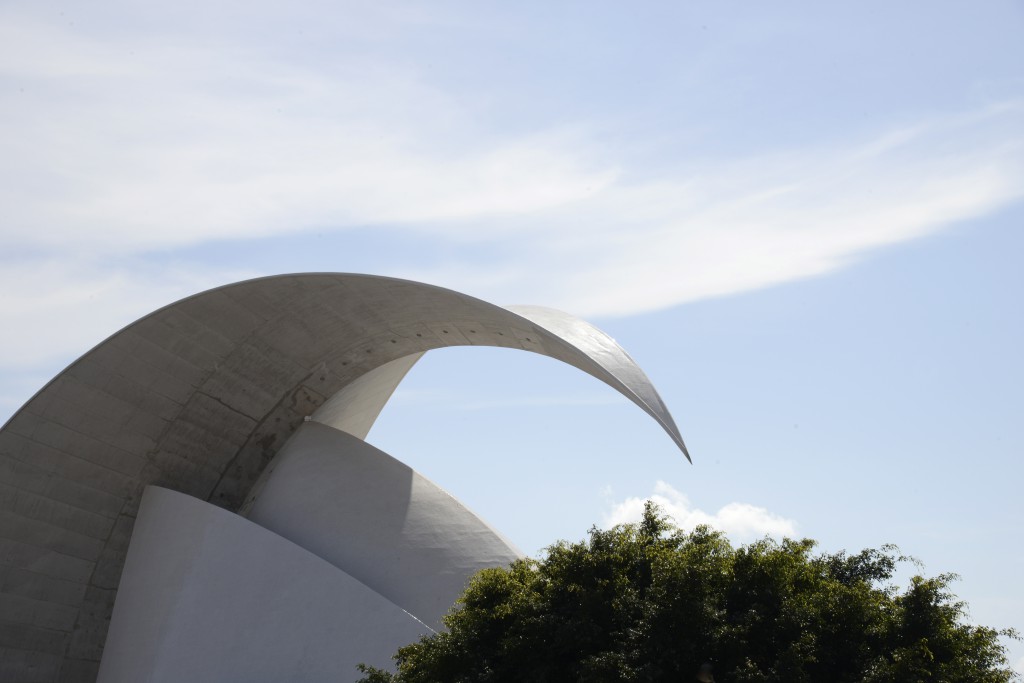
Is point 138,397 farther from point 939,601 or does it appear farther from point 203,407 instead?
point 939,601

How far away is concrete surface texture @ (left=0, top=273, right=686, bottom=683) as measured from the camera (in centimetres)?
1708

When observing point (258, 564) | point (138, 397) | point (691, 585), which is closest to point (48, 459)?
point (138, 397)

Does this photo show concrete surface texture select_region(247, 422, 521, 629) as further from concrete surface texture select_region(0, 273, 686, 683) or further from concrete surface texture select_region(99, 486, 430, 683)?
concrete surface texture select_region(0, 273, 686, 683)

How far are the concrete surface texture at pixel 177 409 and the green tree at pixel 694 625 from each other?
3.10 metres

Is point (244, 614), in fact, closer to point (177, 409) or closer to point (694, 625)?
point (177, 409)

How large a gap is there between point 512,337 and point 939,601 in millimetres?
7046

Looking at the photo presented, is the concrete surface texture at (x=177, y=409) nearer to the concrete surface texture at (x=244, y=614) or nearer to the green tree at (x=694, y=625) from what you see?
the concrete surface texture at (x=244, y=614)

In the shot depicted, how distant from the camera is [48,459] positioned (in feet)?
58.2

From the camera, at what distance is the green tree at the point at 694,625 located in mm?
11992

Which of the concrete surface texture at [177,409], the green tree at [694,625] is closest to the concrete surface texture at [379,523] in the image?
the concrete surface texture at [177,409]

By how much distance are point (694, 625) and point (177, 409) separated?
9.64m

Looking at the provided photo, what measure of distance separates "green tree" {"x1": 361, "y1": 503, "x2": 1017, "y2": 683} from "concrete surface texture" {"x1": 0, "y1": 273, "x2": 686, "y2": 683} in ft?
10.2

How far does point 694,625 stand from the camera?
1219cm

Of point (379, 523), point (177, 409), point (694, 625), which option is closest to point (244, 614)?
→ point (379, 523)
